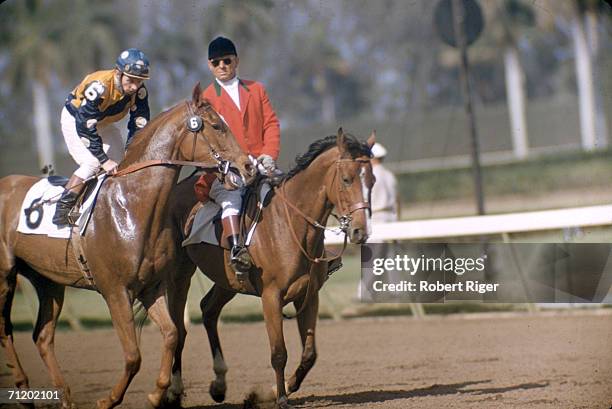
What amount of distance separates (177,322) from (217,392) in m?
0.53

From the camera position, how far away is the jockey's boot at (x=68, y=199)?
216 inches

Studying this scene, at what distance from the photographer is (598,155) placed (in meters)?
14.8

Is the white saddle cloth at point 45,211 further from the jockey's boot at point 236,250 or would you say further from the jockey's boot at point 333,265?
the jockey's boot at point 333,265

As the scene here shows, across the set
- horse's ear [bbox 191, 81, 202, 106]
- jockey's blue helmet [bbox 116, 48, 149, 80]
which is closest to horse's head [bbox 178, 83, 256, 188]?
horse's ear [bbox 191, 81, 202, 106]

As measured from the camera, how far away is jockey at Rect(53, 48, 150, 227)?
5.37 metres

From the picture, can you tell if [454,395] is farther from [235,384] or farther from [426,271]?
[235,384]

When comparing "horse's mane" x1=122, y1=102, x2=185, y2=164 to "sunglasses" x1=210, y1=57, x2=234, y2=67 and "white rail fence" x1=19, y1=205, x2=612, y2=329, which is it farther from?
"white rail fence" x1=19, y1=205, x2=612, y2=329

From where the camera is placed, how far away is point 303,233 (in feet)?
18.2

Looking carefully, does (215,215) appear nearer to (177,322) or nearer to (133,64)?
(177,322)

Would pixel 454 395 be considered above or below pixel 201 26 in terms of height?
below

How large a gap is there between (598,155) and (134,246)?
11.1 metres

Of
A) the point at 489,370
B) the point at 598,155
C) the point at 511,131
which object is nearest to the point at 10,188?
the point at 489,370

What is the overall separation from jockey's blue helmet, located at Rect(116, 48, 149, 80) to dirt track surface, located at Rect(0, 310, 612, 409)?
215 cm

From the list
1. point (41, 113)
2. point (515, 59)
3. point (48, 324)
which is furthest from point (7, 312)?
point (515, 59)
